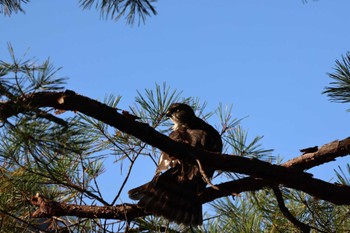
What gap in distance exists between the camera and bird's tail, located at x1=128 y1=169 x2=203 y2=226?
2.46 m

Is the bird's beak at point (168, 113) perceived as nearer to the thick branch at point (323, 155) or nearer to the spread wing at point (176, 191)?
the spread wing at point (176, 191)

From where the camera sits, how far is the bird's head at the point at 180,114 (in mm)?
3293

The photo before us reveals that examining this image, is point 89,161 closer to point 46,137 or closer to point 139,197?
point 139,197

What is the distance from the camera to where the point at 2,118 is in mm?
1544

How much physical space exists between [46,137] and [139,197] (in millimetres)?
964

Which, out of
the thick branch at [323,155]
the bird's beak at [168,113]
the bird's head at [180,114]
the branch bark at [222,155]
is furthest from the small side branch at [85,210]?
the bird's head at [180,114]

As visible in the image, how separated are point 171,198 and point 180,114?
0.89 metres

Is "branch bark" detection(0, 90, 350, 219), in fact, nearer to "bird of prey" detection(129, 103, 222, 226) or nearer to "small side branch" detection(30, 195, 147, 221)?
"small side branch" detection(30, 195, 147, 221)

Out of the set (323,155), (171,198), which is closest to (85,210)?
(171,198)

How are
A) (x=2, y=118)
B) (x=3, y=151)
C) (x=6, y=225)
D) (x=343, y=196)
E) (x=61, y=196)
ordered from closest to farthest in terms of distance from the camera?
(x=2, y=118)
(x=3, y=151)
(x=343, y=196)
(x=6, y=225)
(x=61, y=196)

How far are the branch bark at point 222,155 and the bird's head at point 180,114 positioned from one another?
97cm

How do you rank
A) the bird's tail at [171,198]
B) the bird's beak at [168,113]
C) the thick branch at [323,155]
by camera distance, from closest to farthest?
the thick branch at [323,155]
the bird's tail at [171,198]
the bird's beak at [168,113]

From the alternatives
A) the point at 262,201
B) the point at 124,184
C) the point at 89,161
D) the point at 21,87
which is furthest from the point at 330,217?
the point at 21,87

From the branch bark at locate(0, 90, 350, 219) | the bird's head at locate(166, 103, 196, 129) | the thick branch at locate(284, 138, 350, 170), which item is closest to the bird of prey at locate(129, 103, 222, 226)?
the branch bark at locate(0, 90, 350, 219)
